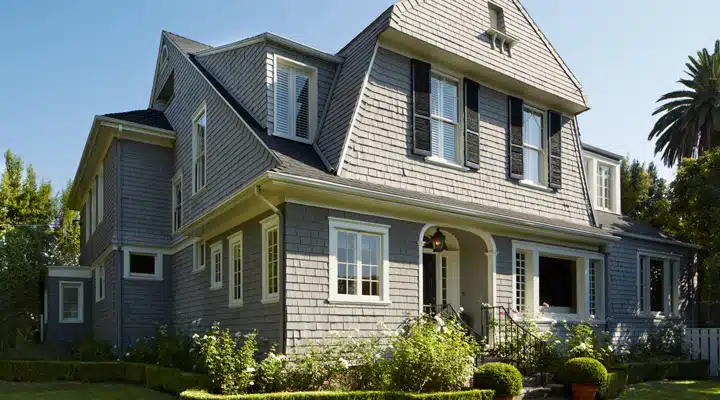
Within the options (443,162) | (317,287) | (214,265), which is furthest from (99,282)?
(443,162)

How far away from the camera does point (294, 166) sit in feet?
36.0

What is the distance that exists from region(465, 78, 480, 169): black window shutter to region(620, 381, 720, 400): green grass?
18.4ft

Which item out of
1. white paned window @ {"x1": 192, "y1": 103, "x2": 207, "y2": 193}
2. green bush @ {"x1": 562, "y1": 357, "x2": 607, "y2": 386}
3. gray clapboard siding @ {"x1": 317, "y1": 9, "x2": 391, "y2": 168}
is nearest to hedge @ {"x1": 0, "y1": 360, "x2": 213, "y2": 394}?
white paned window @ {"x1": 192, "y1": 103, "x2": 207, "y2": 193}

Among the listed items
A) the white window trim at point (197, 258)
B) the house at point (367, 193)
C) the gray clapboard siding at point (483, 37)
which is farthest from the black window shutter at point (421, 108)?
the white window trim at point (197, 258)

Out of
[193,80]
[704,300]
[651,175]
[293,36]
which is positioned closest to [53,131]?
[193,80]

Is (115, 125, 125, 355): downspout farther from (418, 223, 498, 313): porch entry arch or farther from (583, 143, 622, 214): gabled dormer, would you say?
(583, 143, 622, 214): gabled dormer

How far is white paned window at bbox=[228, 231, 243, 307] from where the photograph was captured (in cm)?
1291

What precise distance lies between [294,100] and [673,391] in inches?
392

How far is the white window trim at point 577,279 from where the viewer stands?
46.9 feet

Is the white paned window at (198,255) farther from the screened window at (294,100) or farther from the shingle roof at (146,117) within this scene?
the shingle roof at (146,117)

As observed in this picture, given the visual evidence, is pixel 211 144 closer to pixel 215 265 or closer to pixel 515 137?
pixel 215 265

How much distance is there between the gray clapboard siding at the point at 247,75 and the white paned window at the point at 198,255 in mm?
3824

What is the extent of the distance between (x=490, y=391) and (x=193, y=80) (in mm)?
10960

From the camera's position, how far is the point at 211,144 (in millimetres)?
14773
